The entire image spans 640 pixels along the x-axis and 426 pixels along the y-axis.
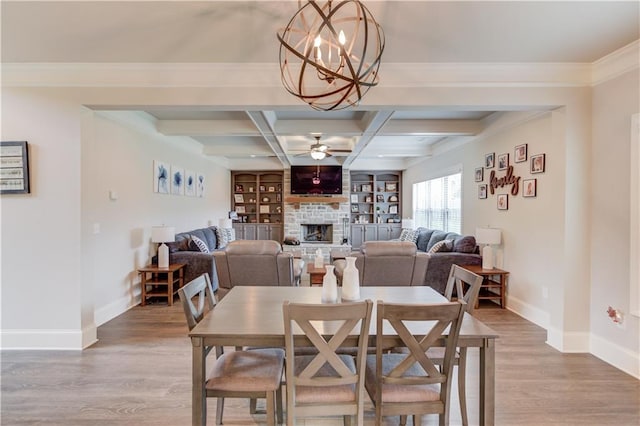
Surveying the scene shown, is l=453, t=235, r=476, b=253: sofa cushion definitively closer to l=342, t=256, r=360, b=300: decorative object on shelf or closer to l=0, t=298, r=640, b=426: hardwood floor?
l=0, t=298, r=640, b=426: hardwood floor

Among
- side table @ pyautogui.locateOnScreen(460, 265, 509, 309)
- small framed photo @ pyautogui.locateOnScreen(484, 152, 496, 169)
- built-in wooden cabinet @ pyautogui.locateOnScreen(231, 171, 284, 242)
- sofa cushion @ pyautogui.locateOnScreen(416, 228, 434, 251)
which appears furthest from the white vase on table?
built-in wooden cabinet @ pyautogui.locateOnScreen(231, 171, 284, 242)

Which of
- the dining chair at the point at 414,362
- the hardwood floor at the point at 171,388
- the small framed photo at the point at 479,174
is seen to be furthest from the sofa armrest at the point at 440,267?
the dining chair at the point at 414,362

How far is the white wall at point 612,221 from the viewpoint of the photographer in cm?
280

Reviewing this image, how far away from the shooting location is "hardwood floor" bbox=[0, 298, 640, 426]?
2205mm

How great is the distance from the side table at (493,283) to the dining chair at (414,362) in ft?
10.2

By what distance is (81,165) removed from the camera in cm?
323

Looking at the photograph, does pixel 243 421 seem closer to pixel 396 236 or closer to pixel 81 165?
pixel 81 165

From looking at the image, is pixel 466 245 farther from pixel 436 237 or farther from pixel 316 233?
pixel 316 233

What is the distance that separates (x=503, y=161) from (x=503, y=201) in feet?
1.86

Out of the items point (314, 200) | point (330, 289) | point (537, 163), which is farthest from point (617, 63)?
point (314, 200)

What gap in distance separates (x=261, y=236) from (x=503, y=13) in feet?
26.9

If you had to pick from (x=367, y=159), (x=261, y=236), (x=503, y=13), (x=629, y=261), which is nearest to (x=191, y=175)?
(x=261, y=236)

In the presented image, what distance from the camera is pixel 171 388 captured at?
2.53 meters

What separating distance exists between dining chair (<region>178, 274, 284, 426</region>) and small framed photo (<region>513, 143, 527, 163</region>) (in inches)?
152
